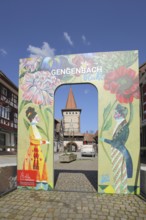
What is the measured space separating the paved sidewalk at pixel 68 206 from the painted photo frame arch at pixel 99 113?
535 millimetres

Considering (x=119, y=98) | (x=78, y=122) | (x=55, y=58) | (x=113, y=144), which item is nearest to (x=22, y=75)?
(x=55, y=58)

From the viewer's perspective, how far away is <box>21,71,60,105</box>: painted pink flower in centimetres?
673

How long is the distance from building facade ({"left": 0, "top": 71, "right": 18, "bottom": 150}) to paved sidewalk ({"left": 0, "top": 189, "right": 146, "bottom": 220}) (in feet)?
81.1

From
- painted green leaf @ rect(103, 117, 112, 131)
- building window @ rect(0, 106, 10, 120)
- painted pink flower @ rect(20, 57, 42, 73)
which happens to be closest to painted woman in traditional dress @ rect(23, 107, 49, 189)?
painted pink flower @ rect(20, 57, 42, 73)

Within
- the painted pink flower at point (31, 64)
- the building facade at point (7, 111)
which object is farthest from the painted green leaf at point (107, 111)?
the building facade at point (7, 111)

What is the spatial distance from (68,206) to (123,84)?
12.3ft

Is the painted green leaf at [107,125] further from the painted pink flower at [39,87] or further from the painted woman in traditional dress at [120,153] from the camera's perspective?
the painted pink flower at [39,87]

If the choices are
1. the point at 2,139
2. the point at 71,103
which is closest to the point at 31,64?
the point at 2,139

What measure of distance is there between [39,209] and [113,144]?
2.77 m

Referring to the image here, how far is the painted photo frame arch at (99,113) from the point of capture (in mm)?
6152

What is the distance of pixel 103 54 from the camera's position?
6496mm

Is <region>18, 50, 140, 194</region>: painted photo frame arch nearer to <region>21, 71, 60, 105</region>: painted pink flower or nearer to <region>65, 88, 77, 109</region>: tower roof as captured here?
<region>21, 71, 60, 105</region>: painted pink flower

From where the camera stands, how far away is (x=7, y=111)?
3125cm

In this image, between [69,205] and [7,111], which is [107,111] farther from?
[7,111]
